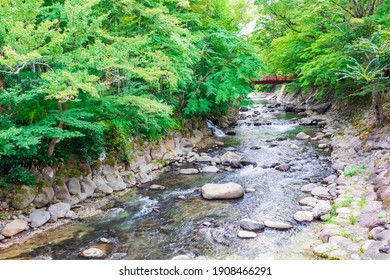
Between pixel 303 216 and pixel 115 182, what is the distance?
6.05 m

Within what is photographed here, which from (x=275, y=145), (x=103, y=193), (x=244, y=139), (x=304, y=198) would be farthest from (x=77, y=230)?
(x=244, y=139)

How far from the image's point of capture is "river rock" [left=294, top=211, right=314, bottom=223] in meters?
7.45

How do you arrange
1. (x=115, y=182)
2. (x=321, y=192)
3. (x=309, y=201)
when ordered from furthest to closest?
(x=115, y=182) < (x=321, y=192) < (x=309, y=201)

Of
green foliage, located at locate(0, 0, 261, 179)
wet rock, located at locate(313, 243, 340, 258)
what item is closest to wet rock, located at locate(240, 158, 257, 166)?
green foliage, located at locate(0, 0, 261, 179)

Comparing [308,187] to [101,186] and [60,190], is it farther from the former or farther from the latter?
[60,190]

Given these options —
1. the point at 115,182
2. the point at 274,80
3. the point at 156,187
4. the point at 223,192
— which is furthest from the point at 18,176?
the point at 274,80

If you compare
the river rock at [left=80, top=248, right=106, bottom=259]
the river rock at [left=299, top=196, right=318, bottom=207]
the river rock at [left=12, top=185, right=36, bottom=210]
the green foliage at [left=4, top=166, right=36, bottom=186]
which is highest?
the green foliage at [left=4, top=166, right=36, bottom=186]

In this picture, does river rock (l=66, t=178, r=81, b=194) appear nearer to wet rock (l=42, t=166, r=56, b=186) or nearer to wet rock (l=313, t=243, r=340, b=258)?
wet rock (l=42, t=166, r=56, b=186)

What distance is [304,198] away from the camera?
868 cm

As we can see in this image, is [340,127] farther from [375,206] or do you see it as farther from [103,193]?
[103,193]

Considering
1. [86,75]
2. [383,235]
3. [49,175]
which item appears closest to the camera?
[383,235]

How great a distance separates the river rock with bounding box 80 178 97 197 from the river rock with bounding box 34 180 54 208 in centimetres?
101

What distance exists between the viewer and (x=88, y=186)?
9344 mm

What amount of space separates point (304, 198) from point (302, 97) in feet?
84.5
